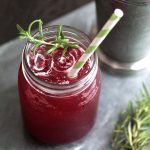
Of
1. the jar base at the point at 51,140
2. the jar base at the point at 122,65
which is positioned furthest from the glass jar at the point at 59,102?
the jar base at the point at 122,65

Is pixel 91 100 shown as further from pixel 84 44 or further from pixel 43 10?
pixel 43 10

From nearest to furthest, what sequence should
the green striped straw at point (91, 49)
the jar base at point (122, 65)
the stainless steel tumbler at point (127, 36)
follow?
the green striped straw at point (91, 49) < the stainless steel tumbler at point (127, 36) < the jar base at point (122, 65)

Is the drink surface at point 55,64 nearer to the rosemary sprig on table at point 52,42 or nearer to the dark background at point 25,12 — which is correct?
the rosemary sprig on table at point 52,42

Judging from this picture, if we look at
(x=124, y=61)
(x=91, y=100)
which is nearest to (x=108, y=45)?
(x=124, y=61)

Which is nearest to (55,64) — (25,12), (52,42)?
(52,42)

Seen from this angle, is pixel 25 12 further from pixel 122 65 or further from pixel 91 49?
pixel 91 49

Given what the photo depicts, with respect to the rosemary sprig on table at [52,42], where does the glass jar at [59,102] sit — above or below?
below

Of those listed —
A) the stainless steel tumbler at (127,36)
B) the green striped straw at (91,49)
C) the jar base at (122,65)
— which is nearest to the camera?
the green striped straw at (91,49)

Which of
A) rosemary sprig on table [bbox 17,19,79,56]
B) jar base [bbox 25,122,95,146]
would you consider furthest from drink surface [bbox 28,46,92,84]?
jar base [bbox 25,122,95,146]
